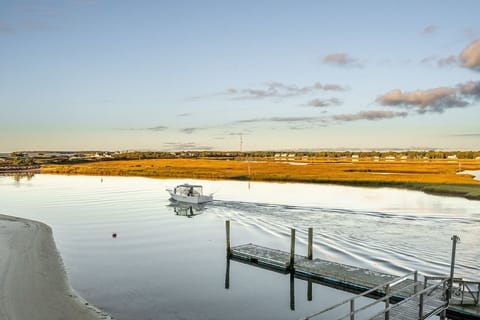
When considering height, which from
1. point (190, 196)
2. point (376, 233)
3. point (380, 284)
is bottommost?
point (376, 233)

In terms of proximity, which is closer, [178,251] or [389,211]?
Result: [178,251]

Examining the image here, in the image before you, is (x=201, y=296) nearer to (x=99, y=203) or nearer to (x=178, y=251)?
(x=178, y=251)

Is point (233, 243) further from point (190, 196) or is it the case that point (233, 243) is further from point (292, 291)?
point (190, 196)

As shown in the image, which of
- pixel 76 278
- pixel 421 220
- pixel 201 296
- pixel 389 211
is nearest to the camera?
pixel 201 296

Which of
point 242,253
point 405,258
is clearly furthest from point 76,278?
point 405,258

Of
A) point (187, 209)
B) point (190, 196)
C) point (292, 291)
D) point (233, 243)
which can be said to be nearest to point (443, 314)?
point (292, 291)

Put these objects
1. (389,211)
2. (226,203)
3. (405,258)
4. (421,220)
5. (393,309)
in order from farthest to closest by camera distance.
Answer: (226,203) < (389,211) < (421,220) < (405,258) < (393,309)

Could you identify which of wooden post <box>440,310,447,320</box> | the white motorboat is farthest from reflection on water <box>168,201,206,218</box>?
wooden post <box>440,310,447,320</box>
